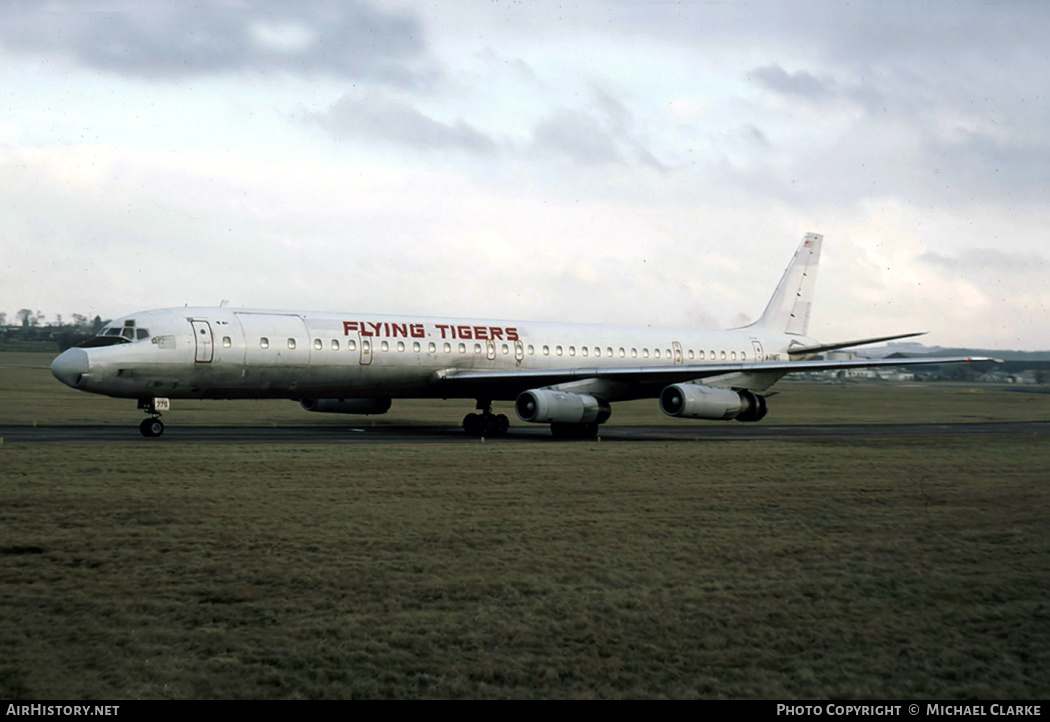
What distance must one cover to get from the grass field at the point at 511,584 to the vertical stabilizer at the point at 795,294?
23.9 m

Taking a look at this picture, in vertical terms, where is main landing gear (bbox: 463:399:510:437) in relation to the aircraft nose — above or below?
below

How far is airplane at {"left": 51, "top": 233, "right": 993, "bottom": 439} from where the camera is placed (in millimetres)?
25109

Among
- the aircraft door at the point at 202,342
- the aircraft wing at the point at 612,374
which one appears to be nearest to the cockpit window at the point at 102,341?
the aircraft door at the point at 202,342

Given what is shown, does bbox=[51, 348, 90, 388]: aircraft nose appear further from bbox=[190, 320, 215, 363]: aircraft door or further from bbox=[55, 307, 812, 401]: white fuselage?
bbox=[190, 320, 215, 363]: aircraft door

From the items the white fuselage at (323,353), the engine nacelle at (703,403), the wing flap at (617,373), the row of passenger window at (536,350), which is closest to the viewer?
the white fuselage at (323,353)

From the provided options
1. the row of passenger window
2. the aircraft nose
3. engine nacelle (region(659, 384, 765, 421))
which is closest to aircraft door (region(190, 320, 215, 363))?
the row of passenger window

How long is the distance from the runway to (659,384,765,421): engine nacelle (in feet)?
2.53

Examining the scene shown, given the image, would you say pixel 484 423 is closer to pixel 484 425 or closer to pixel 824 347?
pixel 484 425

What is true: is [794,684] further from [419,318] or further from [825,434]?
[825,434]

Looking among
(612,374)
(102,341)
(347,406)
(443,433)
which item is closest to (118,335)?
(102,341)

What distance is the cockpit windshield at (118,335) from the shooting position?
2476 centimetres

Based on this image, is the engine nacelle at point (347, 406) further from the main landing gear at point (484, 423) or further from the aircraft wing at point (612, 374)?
the aircraft wing at point (612, 374)

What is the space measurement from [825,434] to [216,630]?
28.2 meters

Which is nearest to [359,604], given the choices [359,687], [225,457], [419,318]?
[359,687]
